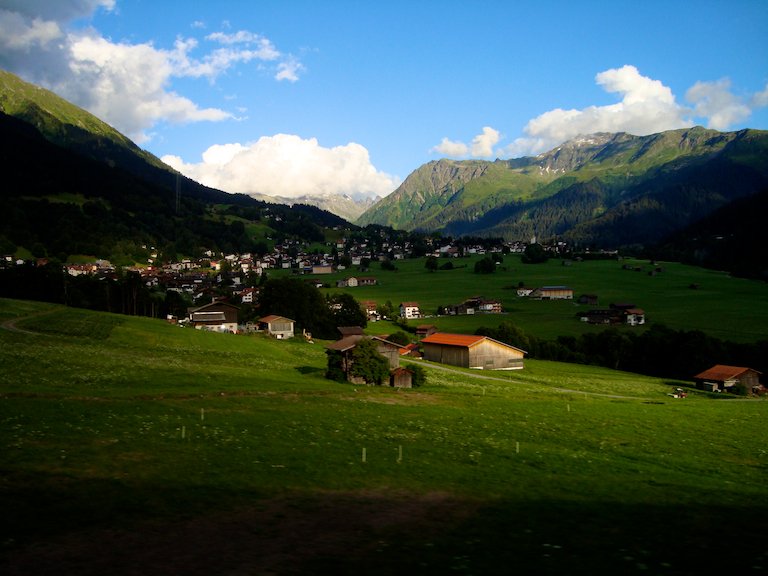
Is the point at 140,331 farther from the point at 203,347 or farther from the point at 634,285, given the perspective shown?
the point at 634,285

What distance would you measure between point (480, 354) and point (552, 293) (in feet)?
330

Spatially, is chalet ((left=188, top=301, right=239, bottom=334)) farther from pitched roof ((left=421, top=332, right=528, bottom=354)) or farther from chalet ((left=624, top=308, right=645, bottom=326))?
chalet ((left=624, top=308, right=645, bottom=326))

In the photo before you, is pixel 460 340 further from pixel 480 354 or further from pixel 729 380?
pixel 729 380

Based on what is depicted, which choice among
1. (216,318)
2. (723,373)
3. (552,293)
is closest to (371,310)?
(216,318)

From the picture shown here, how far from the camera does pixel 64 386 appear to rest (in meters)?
39.9

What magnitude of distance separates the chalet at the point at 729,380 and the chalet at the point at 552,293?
93410 millimetres

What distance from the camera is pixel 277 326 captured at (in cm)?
10519

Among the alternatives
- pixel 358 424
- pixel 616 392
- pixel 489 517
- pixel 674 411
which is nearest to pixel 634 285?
pixel 616 392

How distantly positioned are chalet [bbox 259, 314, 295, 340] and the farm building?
104ft

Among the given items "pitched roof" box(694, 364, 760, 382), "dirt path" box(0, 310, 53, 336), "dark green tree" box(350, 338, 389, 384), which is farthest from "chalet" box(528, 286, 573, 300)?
"dirt path" box(0, 310, 53, 336)

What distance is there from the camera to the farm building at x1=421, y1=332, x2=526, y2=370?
85.0 meters

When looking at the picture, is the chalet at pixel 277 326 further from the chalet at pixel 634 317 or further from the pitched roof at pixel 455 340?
the chalet at pixel 634 317

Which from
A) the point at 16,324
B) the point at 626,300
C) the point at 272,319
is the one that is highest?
the point at 626,300

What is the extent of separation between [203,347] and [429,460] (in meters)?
48.1
